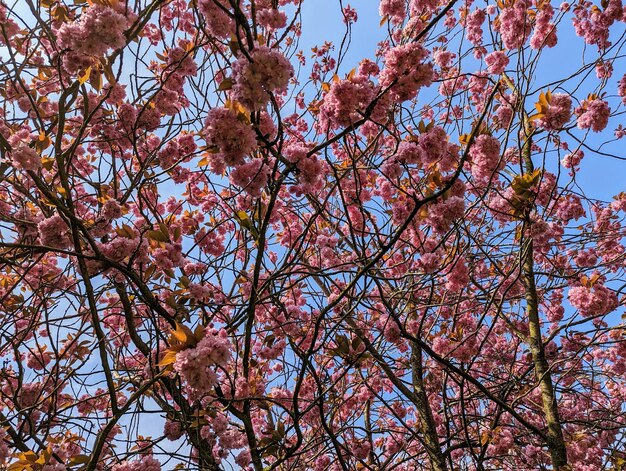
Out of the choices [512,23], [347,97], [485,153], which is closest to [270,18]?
[347,97]

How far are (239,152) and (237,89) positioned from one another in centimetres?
31

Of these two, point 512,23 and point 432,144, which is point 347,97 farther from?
point 512,23

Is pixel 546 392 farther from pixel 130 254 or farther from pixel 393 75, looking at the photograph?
pixel 130 254

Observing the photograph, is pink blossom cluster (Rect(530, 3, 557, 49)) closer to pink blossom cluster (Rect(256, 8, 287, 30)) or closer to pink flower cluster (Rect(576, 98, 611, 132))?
pink flower cluster (Rect(576, 98, 611, 132))

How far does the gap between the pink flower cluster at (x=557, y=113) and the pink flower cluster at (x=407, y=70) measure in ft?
2.78

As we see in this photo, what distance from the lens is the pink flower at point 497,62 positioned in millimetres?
4863

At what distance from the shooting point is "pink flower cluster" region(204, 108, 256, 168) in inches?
82.4

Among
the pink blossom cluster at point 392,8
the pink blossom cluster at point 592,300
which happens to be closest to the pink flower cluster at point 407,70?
the pink blossom cluster at point 392,8

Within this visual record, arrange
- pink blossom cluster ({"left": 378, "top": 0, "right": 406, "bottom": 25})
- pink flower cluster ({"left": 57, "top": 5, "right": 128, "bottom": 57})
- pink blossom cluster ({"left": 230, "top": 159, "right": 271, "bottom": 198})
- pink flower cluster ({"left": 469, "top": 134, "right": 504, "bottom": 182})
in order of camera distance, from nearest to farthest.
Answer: pink flower cluster ({"left": 57, "top": 5, "right": 128, "bottom": 57}), pink blossom cluster ({"left": 230, "top": 159, "right": 271, "bottom": 198}), pink flower cluster ({"left": 469, "top": 134, "right": 504, "bottom": 182}), pink blossom cluster ({"left": 378, "top": 0, "right": 406, "bottom": 25})

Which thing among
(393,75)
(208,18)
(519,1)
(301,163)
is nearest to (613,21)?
(519,1)

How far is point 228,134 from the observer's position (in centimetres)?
212

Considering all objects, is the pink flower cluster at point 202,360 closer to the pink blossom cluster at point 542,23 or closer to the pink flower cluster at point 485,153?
the pink flower cluster at point 485,153

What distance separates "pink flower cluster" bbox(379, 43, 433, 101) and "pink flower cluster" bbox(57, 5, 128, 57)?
1394 millimetres

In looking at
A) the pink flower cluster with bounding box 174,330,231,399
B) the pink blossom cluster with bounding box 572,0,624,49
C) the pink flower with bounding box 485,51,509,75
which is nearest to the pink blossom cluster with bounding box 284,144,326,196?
the pink flower cluster with bounding box 174,330,231,399
